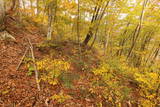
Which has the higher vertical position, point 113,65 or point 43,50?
point 43,50

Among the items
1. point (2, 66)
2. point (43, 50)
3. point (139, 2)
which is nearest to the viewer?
point (2, 66)

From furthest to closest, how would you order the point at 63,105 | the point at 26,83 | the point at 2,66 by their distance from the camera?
the point at 2,66, the point at 26,83, the point at 63,105

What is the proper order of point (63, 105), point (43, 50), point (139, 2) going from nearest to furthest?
point (63, 105), point (43, 50), point (139, 2)

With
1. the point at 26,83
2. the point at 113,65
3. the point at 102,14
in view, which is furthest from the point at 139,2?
the point at 26,83

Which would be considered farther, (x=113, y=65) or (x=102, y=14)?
(x=102, y=14)

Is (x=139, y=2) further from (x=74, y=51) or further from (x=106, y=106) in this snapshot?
(x=106, y=106)

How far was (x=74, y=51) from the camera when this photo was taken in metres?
7.63

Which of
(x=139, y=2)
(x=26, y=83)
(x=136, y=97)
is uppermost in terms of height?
(x=139, y=2)

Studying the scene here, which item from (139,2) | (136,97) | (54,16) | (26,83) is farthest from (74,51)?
(139,2)

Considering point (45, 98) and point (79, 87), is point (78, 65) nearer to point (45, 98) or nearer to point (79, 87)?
point (79, 87)

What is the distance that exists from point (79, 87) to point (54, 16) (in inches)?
218

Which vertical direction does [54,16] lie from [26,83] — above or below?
above

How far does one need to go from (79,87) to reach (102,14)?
245 inches

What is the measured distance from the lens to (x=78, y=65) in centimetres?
640
